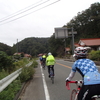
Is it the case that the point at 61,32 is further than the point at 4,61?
Yes

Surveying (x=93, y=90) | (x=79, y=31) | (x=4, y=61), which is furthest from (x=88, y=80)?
(x=79, y=31)

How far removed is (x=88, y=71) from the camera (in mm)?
2836

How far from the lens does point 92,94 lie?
257 cm

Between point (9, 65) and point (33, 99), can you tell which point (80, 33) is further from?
point (33, 99)

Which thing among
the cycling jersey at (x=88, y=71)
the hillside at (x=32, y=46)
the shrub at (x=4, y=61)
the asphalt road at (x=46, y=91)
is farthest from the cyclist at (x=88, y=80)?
the hillside at (x=32, y=46)

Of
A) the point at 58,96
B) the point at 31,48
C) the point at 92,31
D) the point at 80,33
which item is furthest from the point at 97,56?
the point at 31,48

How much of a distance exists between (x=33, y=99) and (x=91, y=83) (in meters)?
3.53

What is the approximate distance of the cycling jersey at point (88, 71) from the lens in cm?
263

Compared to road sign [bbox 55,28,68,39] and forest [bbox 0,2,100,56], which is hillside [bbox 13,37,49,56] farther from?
road sign [bbox 55,28,68,39]

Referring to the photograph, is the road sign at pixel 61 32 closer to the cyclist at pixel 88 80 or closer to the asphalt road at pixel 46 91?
the asphalt road at pixel 46 91

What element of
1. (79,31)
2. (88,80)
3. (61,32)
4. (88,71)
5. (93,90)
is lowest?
(93,90)

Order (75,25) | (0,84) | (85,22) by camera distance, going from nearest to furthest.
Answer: (0,84) → (85,22) → (75,25)

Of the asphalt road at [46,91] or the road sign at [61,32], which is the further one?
the road sign at [61,32]

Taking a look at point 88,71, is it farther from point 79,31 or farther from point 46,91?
point 79,31
